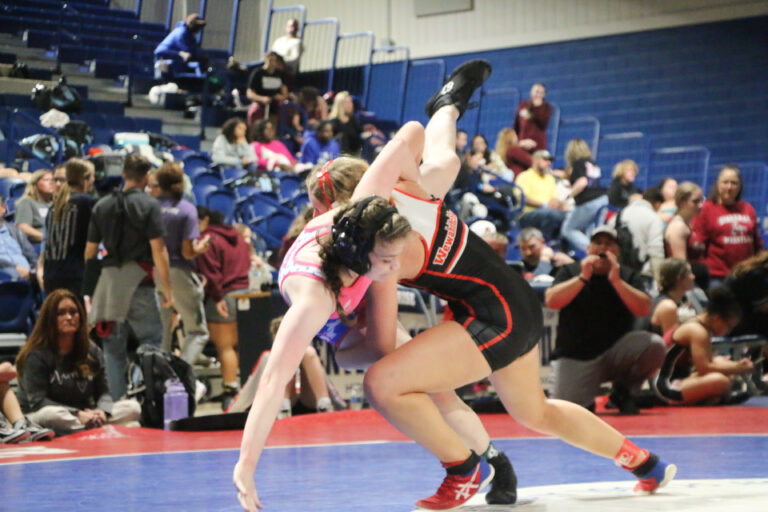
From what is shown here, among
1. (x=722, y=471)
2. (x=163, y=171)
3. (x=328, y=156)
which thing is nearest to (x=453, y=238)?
(x=722, y=471)

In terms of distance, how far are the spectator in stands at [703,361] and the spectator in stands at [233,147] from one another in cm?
593

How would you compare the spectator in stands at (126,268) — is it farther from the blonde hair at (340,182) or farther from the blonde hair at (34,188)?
the blonde hair at (340,182)

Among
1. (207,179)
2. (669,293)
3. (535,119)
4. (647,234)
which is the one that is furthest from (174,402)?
(535,119)

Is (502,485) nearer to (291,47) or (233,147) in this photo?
(233,147)

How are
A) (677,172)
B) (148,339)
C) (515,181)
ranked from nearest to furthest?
1. (148,339)
2. (515,181)
3. (677,172)

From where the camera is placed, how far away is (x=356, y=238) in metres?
2.94

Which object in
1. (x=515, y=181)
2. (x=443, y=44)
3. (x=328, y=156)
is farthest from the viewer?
(x=443, y=44)

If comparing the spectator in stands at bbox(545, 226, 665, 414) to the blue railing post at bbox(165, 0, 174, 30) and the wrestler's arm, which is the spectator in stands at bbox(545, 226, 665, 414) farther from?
the blue railing post at bbox(165, 0, 174, 30)

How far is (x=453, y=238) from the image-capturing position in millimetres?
3371

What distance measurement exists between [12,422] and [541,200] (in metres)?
7.97

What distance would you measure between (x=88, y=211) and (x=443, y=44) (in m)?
12.0

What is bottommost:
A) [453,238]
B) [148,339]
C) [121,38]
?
[148,339]

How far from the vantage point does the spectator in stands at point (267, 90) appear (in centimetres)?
1352

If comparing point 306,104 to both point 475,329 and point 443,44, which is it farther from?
point 475,329
